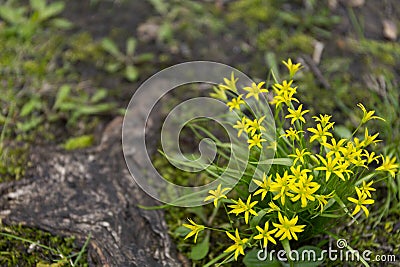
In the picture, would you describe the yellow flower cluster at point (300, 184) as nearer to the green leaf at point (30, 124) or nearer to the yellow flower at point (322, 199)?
the yellow flower at point (322, 199)

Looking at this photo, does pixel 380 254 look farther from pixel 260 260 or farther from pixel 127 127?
pixel 127 127

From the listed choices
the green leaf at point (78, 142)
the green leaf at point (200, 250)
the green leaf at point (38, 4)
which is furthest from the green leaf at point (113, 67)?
the green leaf at point (200, 250)

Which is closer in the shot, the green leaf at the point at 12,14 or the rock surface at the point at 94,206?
the rock surface at the point at 94,206

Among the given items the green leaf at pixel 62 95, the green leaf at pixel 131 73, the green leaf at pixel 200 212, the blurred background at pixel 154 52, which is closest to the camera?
the green leaf at pixel 200 212

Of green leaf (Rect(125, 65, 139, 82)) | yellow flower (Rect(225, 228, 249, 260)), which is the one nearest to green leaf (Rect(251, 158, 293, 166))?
yellow flower (Rect(225, 228, 249, 260))

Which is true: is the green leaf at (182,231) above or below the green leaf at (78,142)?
above

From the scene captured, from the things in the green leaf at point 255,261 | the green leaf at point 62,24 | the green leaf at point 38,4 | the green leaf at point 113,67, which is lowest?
the green leaf at point 113,67
